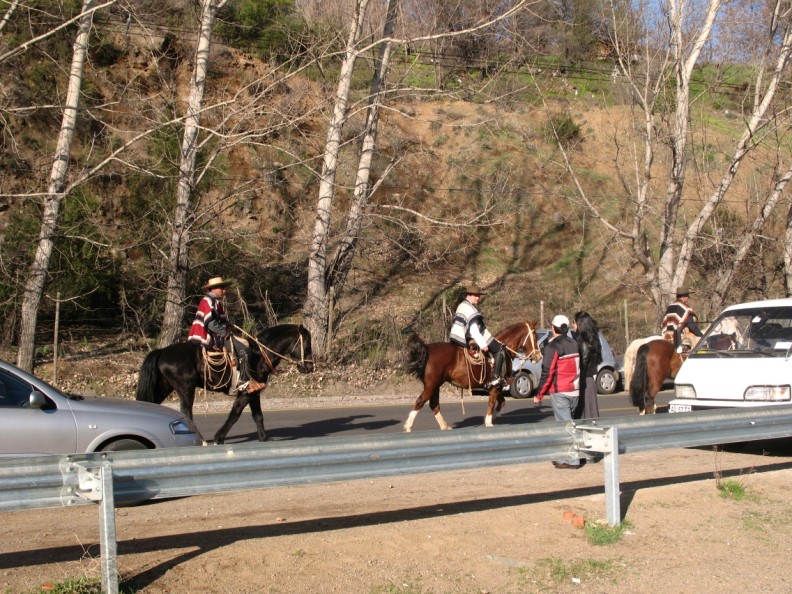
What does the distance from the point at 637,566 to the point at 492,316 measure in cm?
2612

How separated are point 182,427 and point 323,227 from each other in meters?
15.4

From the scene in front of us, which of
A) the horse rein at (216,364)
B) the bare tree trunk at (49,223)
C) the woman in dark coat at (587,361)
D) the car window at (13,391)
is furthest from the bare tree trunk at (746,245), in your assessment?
the car window at (13,391)

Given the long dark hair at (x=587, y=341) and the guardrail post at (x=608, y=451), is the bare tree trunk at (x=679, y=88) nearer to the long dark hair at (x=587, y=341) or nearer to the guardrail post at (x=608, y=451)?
the long dark hair at (x=587, y=341)

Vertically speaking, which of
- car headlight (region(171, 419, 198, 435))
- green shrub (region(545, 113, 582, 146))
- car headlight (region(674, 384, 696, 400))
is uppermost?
green shrub (region(545, 113, 582, 146))

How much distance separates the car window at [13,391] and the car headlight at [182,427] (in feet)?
5.06

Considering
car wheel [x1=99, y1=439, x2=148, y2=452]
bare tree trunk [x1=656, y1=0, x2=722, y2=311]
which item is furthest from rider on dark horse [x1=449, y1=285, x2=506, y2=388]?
bare tree trunk [x1=656, y1=0, x2=722, y2=311]

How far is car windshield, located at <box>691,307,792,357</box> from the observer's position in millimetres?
12656

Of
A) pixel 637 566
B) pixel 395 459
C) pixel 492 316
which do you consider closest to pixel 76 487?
pixel 395 459

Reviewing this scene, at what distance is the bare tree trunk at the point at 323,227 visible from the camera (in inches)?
921

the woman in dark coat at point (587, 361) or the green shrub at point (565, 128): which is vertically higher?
the green shrub at point (565, 128)

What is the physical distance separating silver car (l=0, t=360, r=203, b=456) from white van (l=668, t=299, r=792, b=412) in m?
7.19

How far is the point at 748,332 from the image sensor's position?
13078mm

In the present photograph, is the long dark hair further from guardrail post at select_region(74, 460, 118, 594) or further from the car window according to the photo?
guardrail post at select_region(74, 460, 118, 594)

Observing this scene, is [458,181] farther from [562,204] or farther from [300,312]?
[300,312]
